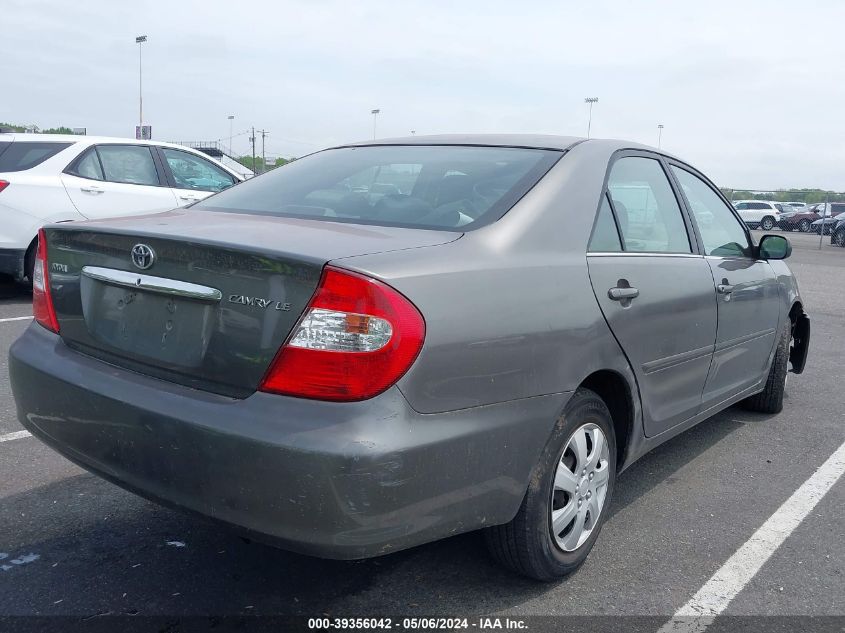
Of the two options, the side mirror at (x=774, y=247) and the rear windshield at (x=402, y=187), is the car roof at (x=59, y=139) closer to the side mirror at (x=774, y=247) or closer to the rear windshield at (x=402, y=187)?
the rear windshield at (x=402, y=187)

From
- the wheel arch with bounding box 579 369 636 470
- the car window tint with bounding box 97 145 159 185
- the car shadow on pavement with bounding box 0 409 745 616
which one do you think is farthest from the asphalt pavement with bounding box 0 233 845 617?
the car window tint with bounding box 97 145 159 185

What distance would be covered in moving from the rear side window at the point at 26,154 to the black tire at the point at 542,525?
7.34 metres

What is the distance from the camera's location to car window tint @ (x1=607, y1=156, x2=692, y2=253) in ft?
11.2

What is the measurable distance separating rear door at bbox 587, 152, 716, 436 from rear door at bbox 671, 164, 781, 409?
16cm

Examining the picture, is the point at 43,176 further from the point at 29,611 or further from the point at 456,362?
the point at 456,362

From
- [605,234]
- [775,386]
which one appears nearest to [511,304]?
[605,234]

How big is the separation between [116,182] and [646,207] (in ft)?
22.5

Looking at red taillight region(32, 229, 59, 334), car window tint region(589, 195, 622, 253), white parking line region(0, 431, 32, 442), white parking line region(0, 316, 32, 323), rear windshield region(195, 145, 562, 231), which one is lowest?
white parking line region(0, 431, 32, 442)

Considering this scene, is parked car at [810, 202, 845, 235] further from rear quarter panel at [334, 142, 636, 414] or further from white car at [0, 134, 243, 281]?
rear quarter panel at [334, 142, 636, 414]

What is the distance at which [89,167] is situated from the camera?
29.1 ft

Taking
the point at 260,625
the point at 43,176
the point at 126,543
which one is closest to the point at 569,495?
the point at 260,625

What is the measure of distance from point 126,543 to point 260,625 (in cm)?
80

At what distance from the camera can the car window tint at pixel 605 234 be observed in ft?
10.2

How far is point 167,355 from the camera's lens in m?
2.50
